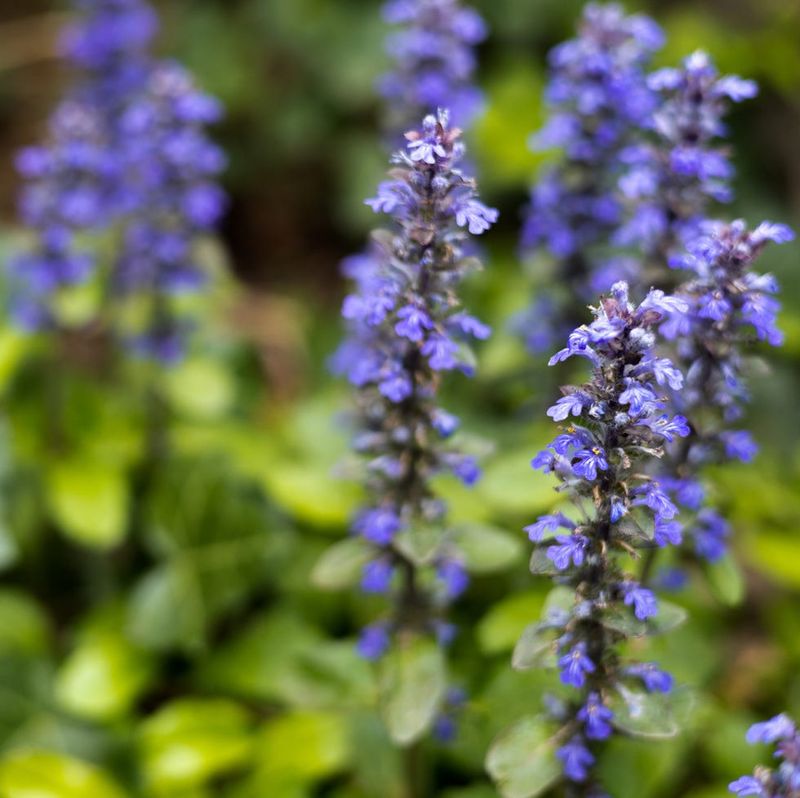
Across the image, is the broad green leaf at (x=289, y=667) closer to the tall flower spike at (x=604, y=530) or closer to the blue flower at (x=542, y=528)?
the tall flower spike at (x=604, y=530)

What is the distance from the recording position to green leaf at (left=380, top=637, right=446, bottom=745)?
3.99 metres

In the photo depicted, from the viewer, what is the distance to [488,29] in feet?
27.7

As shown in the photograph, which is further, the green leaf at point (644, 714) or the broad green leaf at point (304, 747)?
the broad green leaf at point (304, 747)

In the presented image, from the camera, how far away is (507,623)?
15.1 ft

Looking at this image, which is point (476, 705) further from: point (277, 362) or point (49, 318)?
point (277, 362)

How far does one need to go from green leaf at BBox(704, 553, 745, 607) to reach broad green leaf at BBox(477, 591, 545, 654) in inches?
31.3

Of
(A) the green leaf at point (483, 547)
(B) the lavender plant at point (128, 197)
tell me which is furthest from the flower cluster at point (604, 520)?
(B) the lavender plant at point (128, 197)

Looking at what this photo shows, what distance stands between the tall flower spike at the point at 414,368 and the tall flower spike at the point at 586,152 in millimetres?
1021

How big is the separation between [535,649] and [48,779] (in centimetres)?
251

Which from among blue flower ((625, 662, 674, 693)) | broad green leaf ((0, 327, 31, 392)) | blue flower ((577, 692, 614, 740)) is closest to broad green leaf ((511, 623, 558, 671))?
blue flower ((577, 692, 614, 740))

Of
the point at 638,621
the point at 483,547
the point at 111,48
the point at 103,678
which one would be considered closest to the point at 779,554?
the point at 483,547

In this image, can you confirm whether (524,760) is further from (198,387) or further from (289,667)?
(198,387)

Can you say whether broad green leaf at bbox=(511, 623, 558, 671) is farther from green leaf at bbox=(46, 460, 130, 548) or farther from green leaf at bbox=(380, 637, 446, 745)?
green leaf at bbox=(46, 460, 130, 548)

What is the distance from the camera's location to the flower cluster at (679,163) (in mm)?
3998
